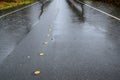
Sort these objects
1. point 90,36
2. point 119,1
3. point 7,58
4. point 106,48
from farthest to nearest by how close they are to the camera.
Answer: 1. point 119,1
2. point 90,36
3. point 106,48
4. point 7,58

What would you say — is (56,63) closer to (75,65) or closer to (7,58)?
(75,65)

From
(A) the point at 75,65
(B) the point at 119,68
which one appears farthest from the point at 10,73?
(B) the point at 119,68

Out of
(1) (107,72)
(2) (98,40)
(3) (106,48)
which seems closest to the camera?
(1) (107,72)

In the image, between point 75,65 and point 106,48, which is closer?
point 75,65

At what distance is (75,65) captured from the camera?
19.1 ft

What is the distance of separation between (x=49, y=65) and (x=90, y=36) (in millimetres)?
3913

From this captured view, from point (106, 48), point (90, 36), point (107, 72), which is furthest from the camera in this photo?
point (90, 36)

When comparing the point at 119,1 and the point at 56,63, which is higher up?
the point at 56,63

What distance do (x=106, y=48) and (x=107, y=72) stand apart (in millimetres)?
2201

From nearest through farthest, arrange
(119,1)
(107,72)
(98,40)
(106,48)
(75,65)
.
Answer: (107,72) → (75,65) → (106,48) → (98,40) → (119,1)

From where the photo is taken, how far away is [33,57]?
6578 millimetres

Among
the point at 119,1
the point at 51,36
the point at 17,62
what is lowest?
the point at 119,1

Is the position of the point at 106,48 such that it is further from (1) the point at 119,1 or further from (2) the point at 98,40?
(1) the point at 119,1

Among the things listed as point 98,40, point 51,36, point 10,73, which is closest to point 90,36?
point 98,40
